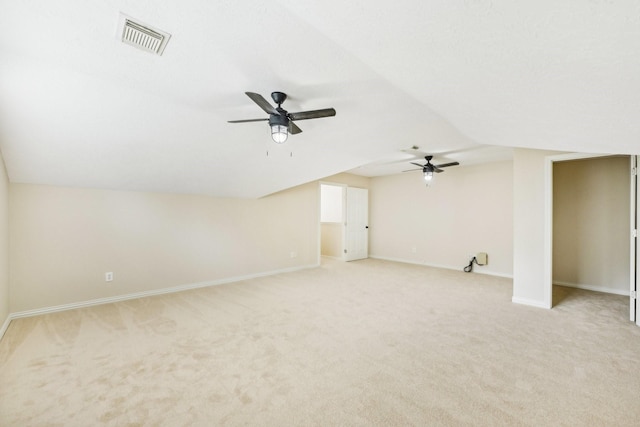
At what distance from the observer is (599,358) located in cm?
236

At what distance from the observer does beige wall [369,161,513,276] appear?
5570mm

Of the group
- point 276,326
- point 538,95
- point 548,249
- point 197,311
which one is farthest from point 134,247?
point 548,249

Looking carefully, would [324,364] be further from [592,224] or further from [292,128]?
[592,224]

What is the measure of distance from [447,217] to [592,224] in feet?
7.92

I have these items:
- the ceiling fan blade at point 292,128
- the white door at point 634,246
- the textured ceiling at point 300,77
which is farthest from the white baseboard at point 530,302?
the ceiling fan blade at point 292,128

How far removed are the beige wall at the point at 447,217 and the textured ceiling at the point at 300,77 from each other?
3128mm

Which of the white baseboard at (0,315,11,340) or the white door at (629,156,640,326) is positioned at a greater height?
the white door at (629,156,640,326)

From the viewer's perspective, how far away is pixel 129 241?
4039mm

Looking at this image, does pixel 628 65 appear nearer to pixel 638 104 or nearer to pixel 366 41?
pixel 638 104

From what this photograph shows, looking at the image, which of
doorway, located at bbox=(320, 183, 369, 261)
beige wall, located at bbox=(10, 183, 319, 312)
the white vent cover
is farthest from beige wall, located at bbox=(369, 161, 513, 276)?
the white vent cover

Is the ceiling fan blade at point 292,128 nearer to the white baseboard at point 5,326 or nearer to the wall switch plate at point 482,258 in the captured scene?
the white baseboard at point 5,326

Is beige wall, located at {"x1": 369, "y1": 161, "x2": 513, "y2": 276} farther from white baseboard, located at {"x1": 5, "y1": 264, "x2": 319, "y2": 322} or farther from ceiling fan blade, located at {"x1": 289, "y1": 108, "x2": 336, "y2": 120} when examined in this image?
Answer: ceiling fan blade, located at {"x1": 289, "y1": 108, "x2": 336, "y2": 120}

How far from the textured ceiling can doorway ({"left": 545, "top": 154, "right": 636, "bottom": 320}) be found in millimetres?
3069

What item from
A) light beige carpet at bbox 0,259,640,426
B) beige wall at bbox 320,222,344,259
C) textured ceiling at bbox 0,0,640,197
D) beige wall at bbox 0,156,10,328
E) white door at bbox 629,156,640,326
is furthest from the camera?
beige wall at bbox 320,222,344,259
